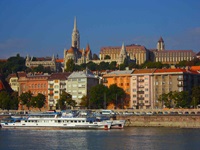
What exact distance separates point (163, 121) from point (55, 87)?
154 feet

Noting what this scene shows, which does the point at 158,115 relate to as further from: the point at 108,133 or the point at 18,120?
the point at 18,120

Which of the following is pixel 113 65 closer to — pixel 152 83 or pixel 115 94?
pixel 152 83

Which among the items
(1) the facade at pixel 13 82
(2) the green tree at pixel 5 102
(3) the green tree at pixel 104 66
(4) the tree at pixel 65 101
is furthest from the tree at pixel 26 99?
(3) the green tree at pixel 104 66

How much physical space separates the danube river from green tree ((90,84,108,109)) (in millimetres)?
36077

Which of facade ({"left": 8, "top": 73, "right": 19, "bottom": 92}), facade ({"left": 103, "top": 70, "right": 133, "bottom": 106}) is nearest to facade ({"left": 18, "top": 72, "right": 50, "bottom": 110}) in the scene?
facade ({"left": 103, "top": 70, "right": 133, "bottom": 106})

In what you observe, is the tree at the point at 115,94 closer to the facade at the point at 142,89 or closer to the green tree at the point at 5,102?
the facade at the point at 142,89

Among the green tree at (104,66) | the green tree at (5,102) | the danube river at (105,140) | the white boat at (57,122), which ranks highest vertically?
the green tree at (104,66)

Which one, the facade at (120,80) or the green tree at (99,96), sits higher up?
the facade at (120,80)

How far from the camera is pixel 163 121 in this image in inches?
3219

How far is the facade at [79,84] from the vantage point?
4742 inches

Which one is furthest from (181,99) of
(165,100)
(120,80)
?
(120,80)

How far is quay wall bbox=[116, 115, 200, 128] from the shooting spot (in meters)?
79.7

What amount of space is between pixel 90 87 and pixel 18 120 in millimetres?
39543

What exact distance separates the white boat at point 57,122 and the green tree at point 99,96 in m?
25.6
